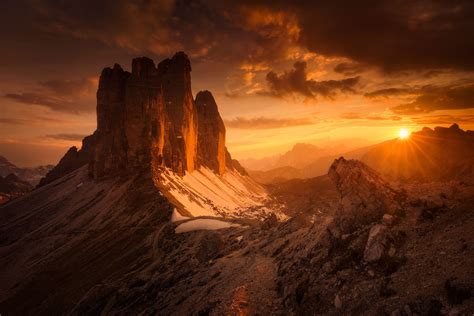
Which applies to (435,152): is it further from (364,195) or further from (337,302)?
(337,302)

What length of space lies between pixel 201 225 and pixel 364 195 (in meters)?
40.9

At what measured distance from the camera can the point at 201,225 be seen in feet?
187

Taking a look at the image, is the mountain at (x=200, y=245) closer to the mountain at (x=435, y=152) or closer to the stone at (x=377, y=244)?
the stone at (x=377, y=244)

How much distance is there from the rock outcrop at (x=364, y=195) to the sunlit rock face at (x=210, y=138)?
15690cm

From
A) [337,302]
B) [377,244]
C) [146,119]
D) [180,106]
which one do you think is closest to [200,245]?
[337,302]

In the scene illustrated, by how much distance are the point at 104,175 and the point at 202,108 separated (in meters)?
91.1

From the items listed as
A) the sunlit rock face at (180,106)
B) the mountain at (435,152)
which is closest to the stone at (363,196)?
the sunlit rock face at (180,106)

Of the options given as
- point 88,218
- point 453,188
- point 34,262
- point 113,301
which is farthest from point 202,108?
point 453,188

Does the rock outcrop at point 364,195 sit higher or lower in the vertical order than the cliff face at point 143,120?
lower

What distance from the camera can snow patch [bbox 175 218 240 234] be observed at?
55.7 m

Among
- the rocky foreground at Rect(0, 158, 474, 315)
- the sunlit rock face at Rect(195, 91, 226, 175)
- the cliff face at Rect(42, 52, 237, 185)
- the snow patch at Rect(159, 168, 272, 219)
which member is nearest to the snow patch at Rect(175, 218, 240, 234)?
the rocky foreground at Rect(0, 158, 474, 315)

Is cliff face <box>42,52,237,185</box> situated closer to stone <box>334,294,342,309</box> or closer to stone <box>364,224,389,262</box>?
stone <box>364,224,389,262</box>

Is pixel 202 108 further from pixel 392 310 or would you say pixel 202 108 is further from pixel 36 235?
pixel 392 310

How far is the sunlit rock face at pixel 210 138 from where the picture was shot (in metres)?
184
